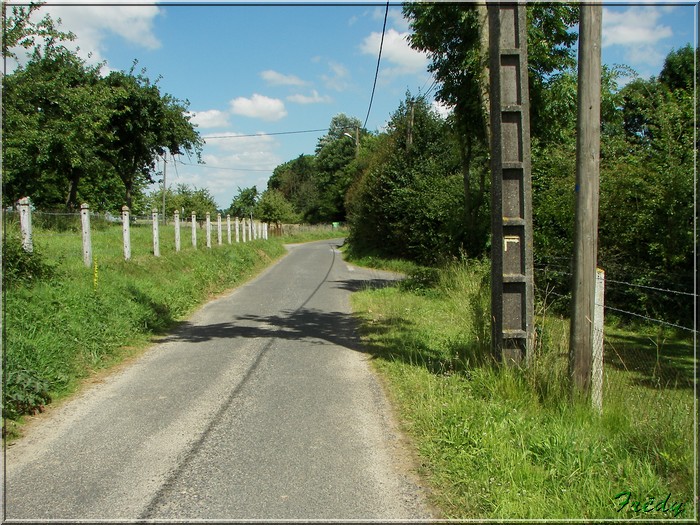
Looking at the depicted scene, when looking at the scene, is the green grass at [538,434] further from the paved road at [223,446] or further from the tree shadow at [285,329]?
the tree shadow at [285,329]

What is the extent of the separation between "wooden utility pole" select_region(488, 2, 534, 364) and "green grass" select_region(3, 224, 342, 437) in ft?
15.4

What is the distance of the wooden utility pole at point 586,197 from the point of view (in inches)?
192

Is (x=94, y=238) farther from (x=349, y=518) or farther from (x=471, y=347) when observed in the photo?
(x=349, y=518)

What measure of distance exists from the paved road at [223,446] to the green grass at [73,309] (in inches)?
16.8

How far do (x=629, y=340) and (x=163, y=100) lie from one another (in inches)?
1278

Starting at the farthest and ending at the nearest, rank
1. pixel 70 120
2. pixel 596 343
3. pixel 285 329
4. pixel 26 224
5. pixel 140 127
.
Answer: pixel 140 127
pixel 70 120
pixel 285 329
pixel 26 224
pixel 596 343

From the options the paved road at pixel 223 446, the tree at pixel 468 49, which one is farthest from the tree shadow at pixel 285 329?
the tree at pixel 468 49

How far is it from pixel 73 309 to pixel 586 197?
7.06 meters

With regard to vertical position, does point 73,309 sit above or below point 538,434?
above

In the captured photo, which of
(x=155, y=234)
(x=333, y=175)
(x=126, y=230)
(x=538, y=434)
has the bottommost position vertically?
(x=538, y=434)

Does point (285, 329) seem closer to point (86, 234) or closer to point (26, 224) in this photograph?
point (26, 224)

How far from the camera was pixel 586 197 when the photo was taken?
4.95 m

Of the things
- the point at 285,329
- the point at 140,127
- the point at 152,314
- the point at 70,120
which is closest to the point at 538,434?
the point at 285,329

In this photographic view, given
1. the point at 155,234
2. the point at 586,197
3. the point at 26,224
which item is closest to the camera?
the point at 586,197
